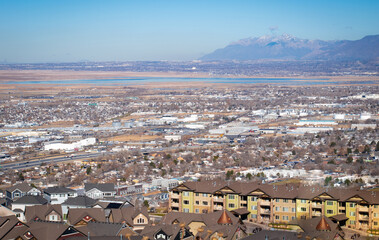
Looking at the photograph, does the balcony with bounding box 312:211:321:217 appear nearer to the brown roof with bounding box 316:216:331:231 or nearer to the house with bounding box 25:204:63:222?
the brown roof with bounding box 316:216:331:231

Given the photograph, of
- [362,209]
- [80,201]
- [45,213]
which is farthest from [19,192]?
[362,209]

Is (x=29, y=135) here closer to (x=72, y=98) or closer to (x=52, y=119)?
(x=52, y=119)

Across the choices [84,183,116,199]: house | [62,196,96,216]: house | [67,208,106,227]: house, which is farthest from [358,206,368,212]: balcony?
[84,183,116,199]: house

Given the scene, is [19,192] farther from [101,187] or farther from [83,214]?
[83,214]

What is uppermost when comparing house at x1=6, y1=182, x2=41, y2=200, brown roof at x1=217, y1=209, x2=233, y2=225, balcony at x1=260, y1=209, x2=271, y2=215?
brown roof at x1=217, y1=209, x2=233, y2=225

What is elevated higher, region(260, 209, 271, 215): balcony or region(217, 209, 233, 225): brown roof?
region(217, 209, 233, 225): brown roof
